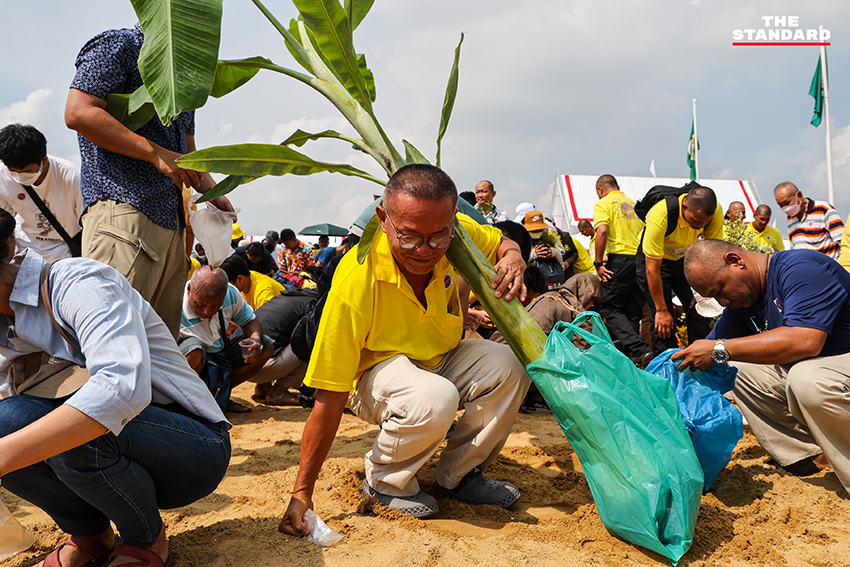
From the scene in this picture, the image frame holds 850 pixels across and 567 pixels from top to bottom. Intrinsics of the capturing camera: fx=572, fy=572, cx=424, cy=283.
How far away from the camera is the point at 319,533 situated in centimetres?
192

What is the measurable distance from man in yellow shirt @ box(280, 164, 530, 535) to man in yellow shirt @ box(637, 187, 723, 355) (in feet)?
7.75

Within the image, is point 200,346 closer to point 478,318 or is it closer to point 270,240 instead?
point 478,318

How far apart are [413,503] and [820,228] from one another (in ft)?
22.9

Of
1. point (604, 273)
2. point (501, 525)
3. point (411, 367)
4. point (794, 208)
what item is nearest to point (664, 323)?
point (604, 273)

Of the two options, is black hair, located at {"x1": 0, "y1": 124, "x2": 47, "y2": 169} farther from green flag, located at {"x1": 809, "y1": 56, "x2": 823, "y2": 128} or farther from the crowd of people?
green flag, located at {"x1": 809, "y1": 56, "x2": 823, "y2": 128}

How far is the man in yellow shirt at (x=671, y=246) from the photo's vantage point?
168 inches

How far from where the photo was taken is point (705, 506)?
2.23m

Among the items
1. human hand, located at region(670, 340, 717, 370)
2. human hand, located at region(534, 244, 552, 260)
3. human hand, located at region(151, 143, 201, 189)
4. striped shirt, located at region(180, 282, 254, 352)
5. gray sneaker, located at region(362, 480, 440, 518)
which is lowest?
gray sneaker, located at region(362, 480, 440, 518)

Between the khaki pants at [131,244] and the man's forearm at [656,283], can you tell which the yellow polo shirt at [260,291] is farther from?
the man's forearm at [656,283]

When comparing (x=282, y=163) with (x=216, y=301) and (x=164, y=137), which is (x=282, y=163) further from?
(x=216, y=301)

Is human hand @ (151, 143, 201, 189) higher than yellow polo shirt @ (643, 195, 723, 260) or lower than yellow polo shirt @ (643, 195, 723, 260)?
higher

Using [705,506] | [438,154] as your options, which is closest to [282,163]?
[438,154]

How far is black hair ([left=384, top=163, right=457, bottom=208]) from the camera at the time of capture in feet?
6.66

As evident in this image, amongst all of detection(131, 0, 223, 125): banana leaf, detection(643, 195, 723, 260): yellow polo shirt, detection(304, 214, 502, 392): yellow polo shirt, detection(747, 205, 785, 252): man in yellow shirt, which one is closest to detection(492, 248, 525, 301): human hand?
detection(304, 214, 502, 392): yellow polo shirt
